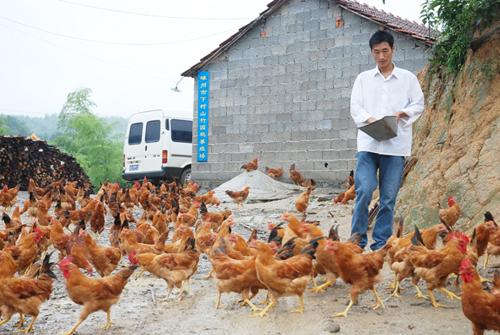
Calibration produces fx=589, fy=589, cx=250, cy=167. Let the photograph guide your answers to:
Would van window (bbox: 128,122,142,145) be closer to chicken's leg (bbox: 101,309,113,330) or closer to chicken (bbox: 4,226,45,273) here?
chicken (bbox: 4,226,45,273)

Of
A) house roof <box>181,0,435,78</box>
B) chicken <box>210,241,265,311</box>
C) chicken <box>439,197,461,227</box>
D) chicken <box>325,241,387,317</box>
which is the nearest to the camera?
chicken <box>325,241,387,317</box>

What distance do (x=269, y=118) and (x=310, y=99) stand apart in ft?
4.88

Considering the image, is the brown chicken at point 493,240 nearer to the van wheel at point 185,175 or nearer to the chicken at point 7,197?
the chicken at point 7,197

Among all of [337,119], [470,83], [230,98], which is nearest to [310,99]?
[337,119]

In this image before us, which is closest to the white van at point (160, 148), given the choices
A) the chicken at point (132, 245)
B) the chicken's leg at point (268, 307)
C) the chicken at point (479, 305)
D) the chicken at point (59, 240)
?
the chicken at point (59, 240)

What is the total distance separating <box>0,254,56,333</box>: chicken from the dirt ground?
206mm

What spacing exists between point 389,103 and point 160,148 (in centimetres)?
1530

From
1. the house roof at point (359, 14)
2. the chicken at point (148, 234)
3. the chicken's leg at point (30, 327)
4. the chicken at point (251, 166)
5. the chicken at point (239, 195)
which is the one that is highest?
the house roof at point (359, 14)

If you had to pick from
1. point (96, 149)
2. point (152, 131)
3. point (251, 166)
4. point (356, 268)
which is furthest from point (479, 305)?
point (96, 149)

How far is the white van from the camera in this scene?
21.3 metres

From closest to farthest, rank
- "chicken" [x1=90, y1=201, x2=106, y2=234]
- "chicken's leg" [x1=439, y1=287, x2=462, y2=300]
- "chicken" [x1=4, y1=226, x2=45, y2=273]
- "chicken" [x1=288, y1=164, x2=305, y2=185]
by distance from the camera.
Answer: "chicken's leg" [x1=439, y1=287, x2=462, y2=300] < "chicken" [x1=4, y1=226, x2=45, y2=273] < "chicken" [x1=90, y1=201, x2=106, y2=234] < "chicken" [x1=288, y1=164, x2=305, y2=185]

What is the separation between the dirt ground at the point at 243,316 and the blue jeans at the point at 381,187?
64 cm

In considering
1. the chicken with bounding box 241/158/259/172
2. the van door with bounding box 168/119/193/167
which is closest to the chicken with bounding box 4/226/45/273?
the chicken with bounding box 241/158/259/172

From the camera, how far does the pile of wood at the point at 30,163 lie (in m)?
19.6
